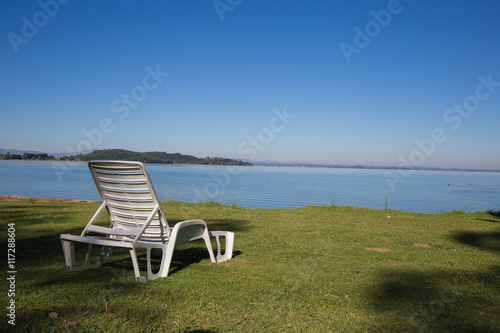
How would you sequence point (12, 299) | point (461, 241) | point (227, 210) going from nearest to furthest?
point (12, 299) < point (461, 241) < point (227, 210)

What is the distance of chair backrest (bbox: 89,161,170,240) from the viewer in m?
3.62

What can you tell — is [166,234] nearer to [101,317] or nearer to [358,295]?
[101,317]

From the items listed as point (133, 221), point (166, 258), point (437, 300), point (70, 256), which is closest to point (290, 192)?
point (133, 221)

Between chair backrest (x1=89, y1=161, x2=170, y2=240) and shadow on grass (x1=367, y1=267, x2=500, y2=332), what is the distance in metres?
2.31

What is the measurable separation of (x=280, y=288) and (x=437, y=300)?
4.68 ft

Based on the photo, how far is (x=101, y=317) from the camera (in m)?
2.66

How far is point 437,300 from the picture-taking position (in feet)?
10.6

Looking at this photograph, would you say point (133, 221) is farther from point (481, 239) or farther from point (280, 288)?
point (481, 239)

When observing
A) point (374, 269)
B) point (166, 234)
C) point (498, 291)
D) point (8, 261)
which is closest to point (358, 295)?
point (374, 269)

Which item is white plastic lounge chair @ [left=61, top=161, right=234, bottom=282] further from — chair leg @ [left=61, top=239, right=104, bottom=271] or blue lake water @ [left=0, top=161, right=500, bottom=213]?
blue lake water @ [left=0, top=161, right=500, bottom=213]

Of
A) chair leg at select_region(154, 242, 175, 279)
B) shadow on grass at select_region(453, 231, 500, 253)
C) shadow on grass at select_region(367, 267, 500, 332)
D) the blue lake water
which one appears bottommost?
the blue lake water

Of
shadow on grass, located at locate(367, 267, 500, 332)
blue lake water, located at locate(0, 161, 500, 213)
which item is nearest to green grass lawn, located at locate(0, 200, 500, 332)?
shadow on grass, located at locate(367, 267, 500, 332)

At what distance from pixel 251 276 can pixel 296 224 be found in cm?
434

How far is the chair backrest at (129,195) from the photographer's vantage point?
3625mm
